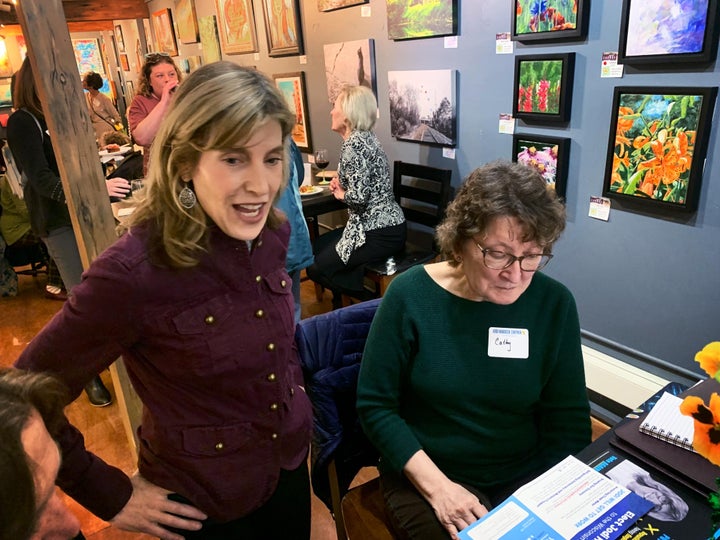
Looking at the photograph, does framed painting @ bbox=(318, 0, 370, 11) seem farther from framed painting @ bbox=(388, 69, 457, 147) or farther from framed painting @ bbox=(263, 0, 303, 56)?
framed painting @ bbox=(388, 69, 457, 147)

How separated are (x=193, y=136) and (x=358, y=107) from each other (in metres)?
2.32

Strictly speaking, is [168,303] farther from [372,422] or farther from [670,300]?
[670,300]

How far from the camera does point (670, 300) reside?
86.3 inches

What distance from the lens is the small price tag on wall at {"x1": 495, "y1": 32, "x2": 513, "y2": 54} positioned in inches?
100

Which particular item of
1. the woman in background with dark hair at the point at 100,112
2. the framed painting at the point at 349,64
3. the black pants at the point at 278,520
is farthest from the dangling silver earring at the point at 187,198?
the woman in background with dark hair at the point at 100,112

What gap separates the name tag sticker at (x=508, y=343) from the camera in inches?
49.4

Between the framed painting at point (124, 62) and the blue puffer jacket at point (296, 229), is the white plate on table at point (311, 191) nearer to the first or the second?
the blue puffer jacket at point (296, 229)

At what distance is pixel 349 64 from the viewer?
3709mm

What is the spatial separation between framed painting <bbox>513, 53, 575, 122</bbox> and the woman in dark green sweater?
4.34 feet

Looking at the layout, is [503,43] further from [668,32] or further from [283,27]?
[283,27]

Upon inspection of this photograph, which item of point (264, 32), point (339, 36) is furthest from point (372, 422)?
point (264, 32)

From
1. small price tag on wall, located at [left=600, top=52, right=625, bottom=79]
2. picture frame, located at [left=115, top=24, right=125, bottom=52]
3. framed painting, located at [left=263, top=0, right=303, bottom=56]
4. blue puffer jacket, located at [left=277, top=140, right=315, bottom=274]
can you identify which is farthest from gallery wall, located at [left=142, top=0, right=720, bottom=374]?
picture frame, located at [left=115, top=24, right=125, bottom=52]

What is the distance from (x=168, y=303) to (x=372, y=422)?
64 centimetres

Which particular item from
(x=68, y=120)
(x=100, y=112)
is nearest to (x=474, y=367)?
→ (x=68, y=120)
